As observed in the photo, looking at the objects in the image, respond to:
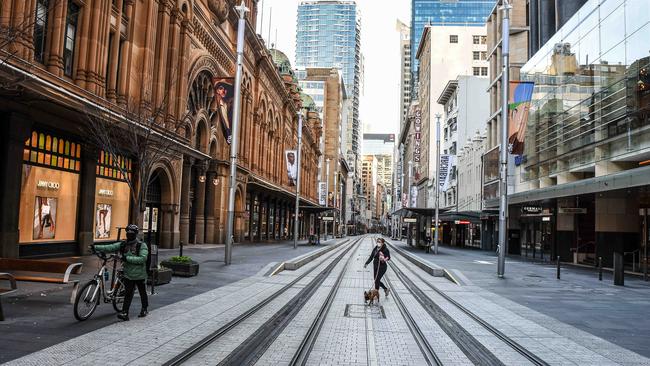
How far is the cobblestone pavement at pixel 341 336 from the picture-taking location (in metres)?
7.88

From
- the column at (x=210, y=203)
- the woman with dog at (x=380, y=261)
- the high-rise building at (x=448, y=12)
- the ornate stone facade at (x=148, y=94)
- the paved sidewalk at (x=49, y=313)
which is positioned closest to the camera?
the paved sidewalk at (x=49, y=313)

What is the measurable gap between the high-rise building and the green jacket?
17038cm

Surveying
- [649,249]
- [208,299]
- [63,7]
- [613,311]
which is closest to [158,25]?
[63,7]

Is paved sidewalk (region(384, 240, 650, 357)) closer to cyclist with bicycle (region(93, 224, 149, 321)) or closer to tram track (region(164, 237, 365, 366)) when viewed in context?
tram track (region(164, 237, 365, 366))

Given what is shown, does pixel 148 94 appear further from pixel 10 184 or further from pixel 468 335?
pixel 468 335

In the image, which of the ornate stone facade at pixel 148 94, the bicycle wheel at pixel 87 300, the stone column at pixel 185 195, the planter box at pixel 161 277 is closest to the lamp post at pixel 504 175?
the ornate stone facade at pixel 148 94

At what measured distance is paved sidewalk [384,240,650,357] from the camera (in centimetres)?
1107

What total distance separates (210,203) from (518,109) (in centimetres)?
2546

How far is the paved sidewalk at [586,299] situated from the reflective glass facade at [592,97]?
Result: 7290 mm

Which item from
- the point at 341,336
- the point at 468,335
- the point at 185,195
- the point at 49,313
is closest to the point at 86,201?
the point at 185,195

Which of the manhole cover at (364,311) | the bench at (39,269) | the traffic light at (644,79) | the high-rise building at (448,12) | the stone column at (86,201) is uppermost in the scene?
the high-rise building at (448,12)

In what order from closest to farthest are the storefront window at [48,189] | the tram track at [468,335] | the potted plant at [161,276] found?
the tram track at [468,335]
the potted plant at [161,276]
the storefront window at [48,189]

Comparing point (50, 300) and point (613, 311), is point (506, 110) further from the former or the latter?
point (50, 300)

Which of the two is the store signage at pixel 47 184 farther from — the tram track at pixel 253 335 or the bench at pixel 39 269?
the tram track at pixel 253 335
